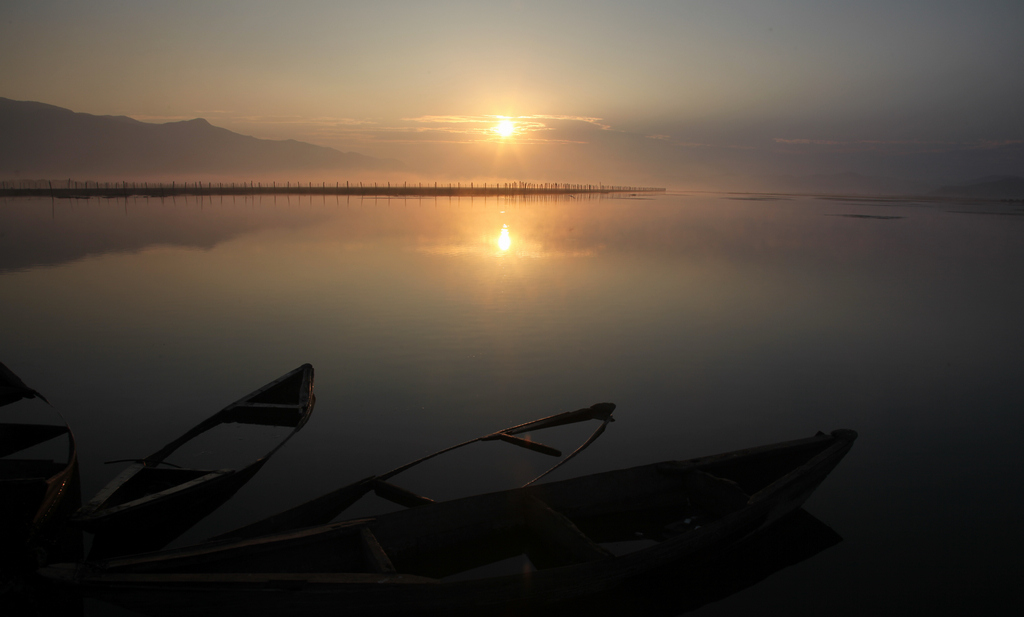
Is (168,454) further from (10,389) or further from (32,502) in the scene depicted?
(10,389)

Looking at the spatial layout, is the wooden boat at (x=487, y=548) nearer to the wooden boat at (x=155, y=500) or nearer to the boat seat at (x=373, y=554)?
the boat seat at (x=373, y=554)

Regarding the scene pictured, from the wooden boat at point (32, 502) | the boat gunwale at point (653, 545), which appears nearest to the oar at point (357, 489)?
the boat gunwale at point (653, 545)

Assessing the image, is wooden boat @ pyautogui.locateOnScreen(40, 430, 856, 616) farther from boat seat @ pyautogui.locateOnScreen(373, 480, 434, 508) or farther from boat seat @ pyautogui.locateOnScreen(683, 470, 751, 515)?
boat seat @ pyautogui.locateOnScreen(373, 480, 434, 508)

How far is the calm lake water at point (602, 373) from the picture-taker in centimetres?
533

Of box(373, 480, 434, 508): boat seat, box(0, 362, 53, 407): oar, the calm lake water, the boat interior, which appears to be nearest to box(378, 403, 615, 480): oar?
the calm lake water

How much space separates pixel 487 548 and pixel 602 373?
4.61 m

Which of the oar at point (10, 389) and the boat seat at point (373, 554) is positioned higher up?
the oar at point (10, 389)

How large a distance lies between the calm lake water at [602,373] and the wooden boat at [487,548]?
2.08 feet

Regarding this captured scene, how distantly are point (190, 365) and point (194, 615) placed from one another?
6.34 metres

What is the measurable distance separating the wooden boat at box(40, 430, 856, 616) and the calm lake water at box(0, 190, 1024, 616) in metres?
0.63

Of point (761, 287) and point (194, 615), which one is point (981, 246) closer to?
point (761, 287)

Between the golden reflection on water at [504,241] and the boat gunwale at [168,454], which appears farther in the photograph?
the golden reflection on water at [504,241]

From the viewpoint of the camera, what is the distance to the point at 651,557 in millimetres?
4016

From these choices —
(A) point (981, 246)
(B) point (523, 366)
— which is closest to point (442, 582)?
(B) point (523, 366)
